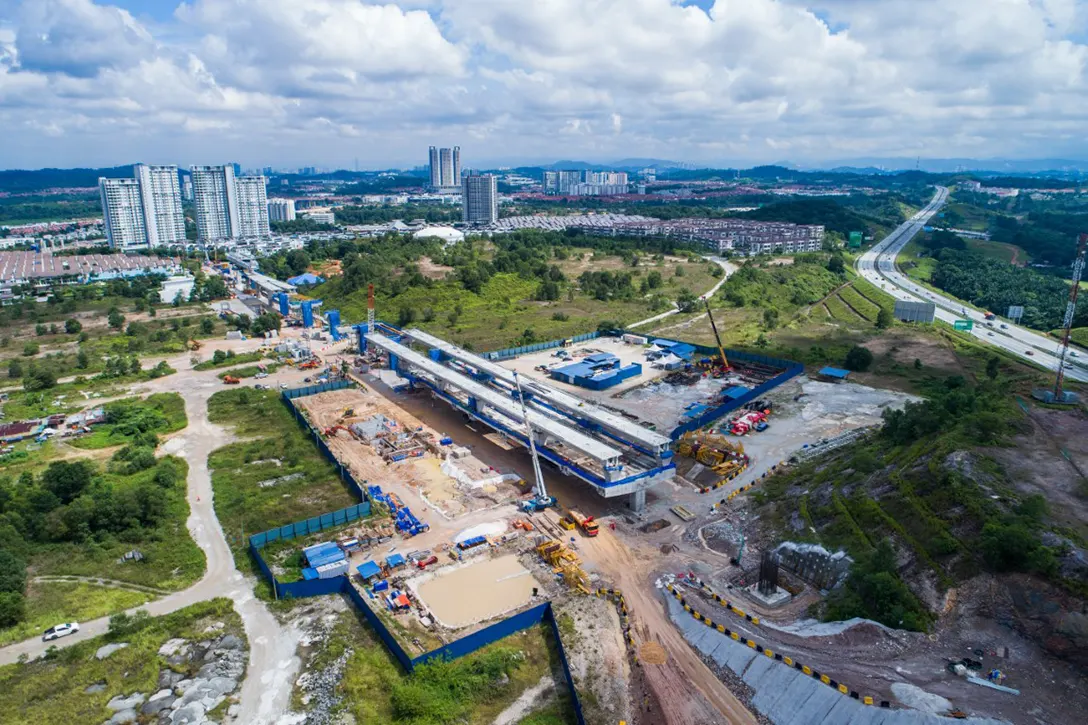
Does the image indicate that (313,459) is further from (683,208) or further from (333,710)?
(683,208)

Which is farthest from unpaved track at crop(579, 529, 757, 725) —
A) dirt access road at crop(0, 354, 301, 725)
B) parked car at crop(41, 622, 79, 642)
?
parked car at crop(41, 622, 79, 642)

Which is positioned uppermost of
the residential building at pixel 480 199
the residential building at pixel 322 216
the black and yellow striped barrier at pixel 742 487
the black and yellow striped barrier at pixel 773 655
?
the residential building at pixel 480 199

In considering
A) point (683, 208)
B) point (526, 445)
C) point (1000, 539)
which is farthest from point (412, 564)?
point (683, 208)

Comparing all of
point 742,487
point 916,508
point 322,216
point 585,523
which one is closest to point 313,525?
point 585,523

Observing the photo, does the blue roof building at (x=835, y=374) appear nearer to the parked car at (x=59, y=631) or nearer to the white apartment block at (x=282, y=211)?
the parked car at (x=59, y=631)

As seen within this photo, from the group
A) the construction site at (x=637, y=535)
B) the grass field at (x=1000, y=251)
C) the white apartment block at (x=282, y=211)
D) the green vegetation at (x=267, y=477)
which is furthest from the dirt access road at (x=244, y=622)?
the white apartment block at (x=282, y=211)

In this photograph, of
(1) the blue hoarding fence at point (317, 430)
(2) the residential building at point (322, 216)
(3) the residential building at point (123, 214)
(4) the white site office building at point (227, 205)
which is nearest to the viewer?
(1) the blue hoarding fence at point (317, 430)

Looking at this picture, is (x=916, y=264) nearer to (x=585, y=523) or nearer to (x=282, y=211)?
(x=585, y=523)
